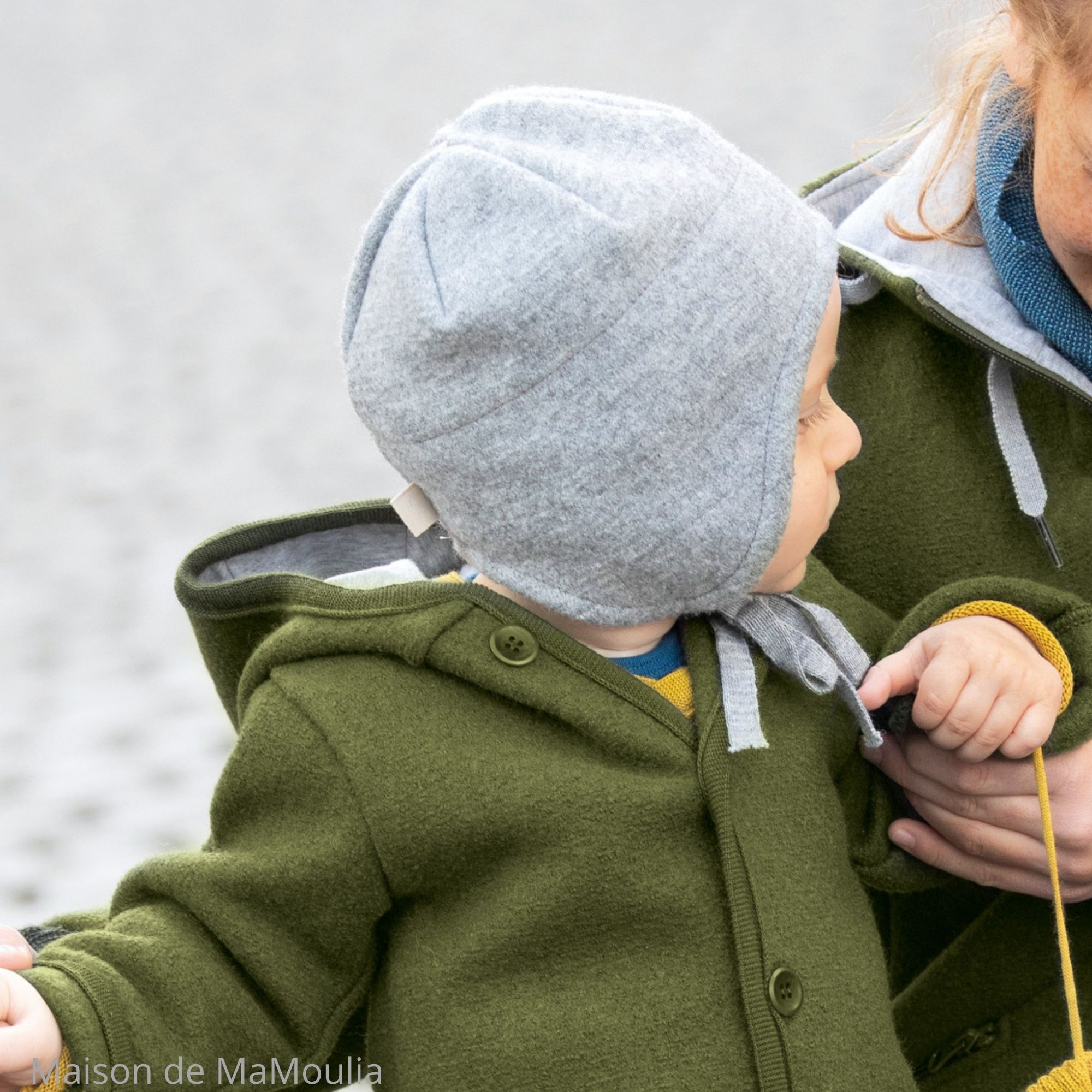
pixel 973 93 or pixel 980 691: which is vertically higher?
pixel 973 93

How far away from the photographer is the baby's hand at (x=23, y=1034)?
3.56ft

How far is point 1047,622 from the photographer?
1.48 metres

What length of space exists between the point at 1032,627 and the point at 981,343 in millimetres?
278

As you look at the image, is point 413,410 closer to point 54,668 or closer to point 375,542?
point 375,542

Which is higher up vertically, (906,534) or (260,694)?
(260,694)

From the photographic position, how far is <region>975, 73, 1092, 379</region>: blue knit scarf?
4.88ft

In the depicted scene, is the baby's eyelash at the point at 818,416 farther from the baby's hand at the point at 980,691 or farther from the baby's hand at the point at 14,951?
the baby's hand at the point at 14,951

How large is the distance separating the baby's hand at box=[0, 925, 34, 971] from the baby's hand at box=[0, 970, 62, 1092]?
0.03 meters

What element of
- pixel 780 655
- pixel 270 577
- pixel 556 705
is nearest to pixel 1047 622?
pixel 780 655

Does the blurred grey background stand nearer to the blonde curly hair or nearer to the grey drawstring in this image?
the blonde curly hair

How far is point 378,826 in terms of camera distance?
1.25 m

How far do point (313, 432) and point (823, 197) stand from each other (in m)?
2.92

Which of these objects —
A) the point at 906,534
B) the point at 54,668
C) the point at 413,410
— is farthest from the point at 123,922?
the point at 54,668

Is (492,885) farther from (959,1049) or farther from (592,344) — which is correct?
(959,1049)
